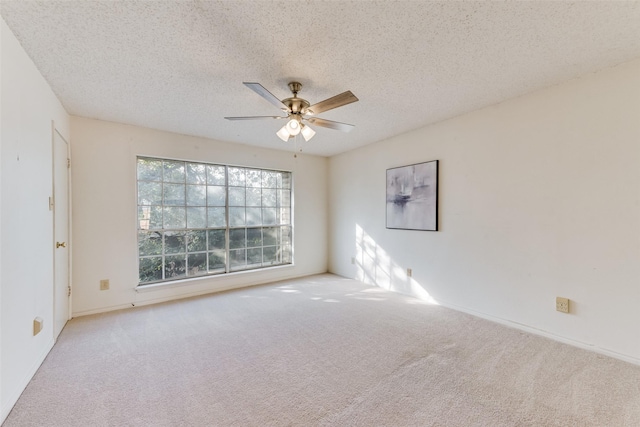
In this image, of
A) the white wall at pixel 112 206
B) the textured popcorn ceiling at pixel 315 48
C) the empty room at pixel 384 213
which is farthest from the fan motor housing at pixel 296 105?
the white wall at pixel 112 206

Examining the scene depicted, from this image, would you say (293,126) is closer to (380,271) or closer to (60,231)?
(60,231)

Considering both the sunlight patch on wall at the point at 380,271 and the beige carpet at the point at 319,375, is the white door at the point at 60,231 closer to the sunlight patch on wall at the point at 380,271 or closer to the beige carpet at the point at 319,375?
the beige carpet at the point at 319,375

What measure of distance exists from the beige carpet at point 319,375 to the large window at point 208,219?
987 mm

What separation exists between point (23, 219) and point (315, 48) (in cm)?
233

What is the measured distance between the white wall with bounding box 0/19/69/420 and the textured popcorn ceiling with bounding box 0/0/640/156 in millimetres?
259

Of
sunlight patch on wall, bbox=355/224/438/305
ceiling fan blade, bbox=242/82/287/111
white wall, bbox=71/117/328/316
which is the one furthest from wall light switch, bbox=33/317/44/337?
sunlight patch on wall, bbox=355/224/438/305

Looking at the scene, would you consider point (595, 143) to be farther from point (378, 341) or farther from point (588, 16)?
point (378, 341)

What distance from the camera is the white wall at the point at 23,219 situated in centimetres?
156

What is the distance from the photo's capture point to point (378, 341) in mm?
2410

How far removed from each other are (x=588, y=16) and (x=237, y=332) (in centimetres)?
354

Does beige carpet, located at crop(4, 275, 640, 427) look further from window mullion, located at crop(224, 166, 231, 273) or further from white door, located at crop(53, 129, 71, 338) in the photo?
window mullion, located at crop(224, 166, 231, 273)

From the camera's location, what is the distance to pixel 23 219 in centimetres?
180

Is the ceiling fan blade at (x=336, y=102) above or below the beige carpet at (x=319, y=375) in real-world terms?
above

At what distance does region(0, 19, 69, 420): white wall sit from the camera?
5.13 feet
